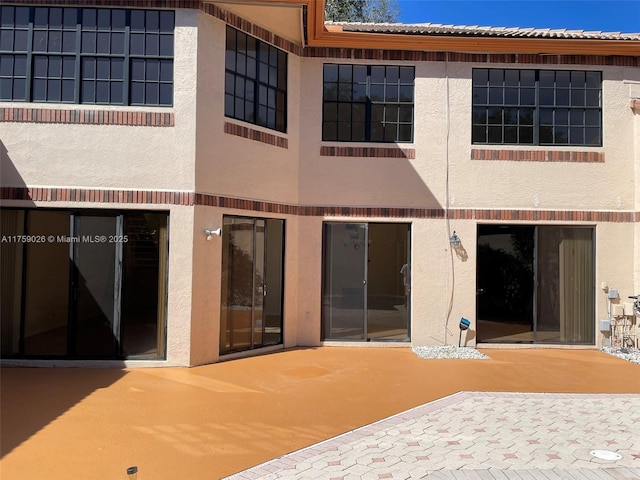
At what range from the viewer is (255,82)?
9.98 m

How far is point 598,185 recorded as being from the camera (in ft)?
35.8

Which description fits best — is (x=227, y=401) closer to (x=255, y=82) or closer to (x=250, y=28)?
(x=255, y=82)

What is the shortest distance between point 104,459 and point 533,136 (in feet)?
33.8

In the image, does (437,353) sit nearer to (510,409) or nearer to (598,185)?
(510,409)

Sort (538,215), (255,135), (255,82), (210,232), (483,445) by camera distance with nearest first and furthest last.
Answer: (483,445), (210,232), (255,135), (255,82), (538,215)

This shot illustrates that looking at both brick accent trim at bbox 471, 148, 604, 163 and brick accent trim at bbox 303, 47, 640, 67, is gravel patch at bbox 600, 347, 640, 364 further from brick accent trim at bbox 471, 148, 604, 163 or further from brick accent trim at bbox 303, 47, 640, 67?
brick accent trim at bbox 303, 47, 640, 67

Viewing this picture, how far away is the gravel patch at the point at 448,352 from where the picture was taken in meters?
10.0

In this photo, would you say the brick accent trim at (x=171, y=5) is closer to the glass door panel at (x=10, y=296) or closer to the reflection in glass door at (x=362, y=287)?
the glass door panel at (x=10, y=296)

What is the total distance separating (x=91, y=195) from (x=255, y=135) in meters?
3.26

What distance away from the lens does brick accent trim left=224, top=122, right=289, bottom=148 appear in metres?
9.37

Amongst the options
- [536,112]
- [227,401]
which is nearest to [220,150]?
[227,401]

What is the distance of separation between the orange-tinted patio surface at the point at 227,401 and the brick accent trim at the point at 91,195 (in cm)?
292

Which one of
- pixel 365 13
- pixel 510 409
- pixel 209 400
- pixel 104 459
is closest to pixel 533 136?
pixel 510 409

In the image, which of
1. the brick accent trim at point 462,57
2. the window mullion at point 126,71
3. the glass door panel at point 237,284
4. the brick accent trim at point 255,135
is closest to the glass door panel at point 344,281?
the glass door panel at point 237,284
